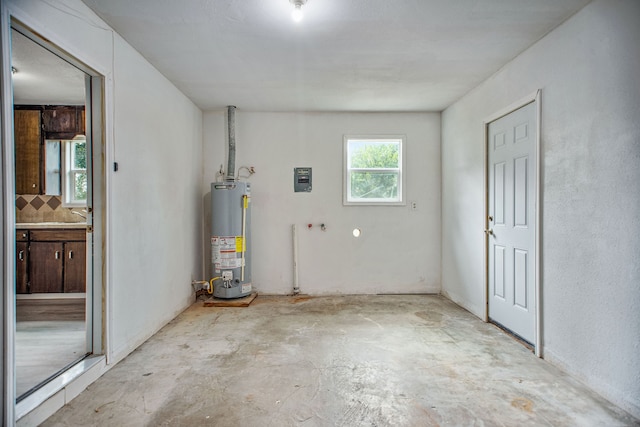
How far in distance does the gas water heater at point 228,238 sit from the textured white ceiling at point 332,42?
48.6 inches

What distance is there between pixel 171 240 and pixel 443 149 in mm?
3781

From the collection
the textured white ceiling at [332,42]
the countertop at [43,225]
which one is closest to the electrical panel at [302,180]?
the textured white ceiling at [332,42]

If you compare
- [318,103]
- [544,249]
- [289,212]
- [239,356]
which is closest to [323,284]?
[289,212]

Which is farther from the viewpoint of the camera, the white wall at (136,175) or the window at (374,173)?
the window at (374,173)

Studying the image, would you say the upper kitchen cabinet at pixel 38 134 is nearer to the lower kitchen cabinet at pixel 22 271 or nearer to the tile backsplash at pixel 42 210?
the tile backsplash at pixel 42 210

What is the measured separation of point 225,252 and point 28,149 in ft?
10.1

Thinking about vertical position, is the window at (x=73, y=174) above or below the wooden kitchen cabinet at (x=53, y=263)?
above

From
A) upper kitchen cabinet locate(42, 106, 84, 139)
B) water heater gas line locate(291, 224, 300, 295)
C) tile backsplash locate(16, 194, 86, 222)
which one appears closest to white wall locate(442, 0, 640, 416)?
water heater gas line locate(291, 224, 300, 295)

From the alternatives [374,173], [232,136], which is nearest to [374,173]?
[374,173]

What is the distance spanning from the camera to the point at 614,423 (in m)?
1.83

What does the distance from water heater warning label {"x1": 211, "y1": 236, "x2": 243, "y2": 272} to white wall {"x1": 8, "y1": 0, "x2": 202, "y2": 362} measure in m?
0.33

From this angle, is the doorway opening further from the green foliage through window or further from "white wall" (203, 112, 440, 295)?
the green foliage through window

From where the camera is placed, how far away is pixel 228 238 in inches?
A: 166

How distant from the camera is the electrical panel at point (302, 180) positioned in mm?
4727
